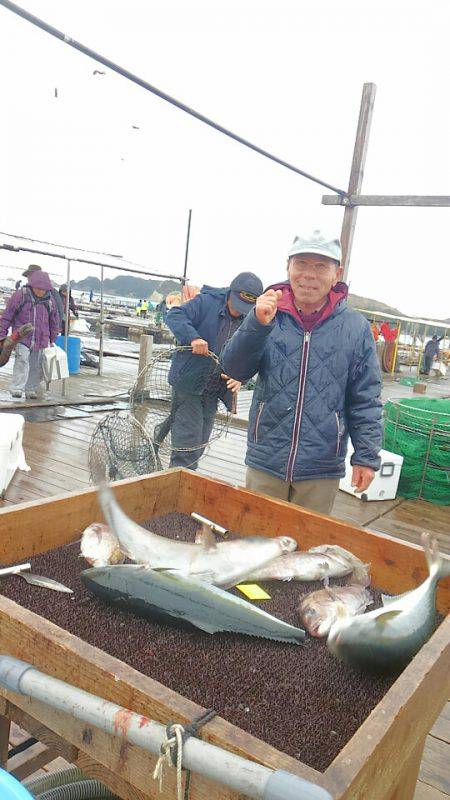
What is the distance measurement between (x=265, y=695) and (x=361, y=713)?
0.24m

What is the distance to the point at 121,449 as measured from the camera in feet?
14.6

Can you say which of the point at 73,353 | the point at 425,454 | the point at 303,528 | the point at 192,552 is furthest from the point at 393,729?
the point at 73,353

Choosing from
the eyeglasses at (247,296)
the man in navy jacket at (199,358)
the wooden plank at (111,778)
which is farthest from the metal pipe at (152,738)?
the eyeglasses at (247,296)

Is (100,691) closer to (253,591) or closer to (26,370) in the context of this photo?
(253,591)

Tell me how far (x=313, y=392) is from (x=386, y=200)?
112 inches

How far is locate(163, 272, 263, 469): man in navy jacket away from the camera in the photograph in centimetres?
452

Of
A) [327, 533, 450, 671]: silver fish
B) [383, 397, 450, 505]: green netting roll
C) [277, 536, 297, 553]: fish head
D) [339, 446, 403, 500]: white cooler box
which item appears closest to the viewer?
[327, 533, 450, 671]: silver fish

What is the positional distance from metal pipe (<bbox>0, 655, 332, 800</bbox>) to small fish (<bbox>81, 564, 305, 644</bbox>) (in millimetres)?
400

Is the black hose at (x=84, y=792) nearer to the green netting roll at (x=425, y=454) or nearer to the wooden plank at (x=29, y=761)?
the wooden plank at (x=29, y=761)

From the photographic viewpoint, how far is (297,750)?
3.90 ft

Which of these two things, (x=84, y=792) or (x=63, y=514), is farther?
(x=63, y=514)

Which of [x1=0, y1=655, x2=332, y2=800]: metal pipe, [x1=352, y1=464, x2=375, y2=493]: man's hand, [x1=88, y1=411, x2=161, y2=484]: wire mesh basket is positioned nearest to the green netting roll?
[x1=88, y1=411, x2=161, y2=484]: wire mesh basket

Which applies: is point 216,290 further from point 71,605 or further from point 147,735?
point 147,735

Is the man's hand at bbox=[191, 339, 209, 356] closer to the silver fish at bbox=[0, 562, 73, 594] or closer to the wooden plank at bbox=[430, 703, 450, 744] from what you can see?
the silver fish at bbox=[0, 562, 73, 594]
